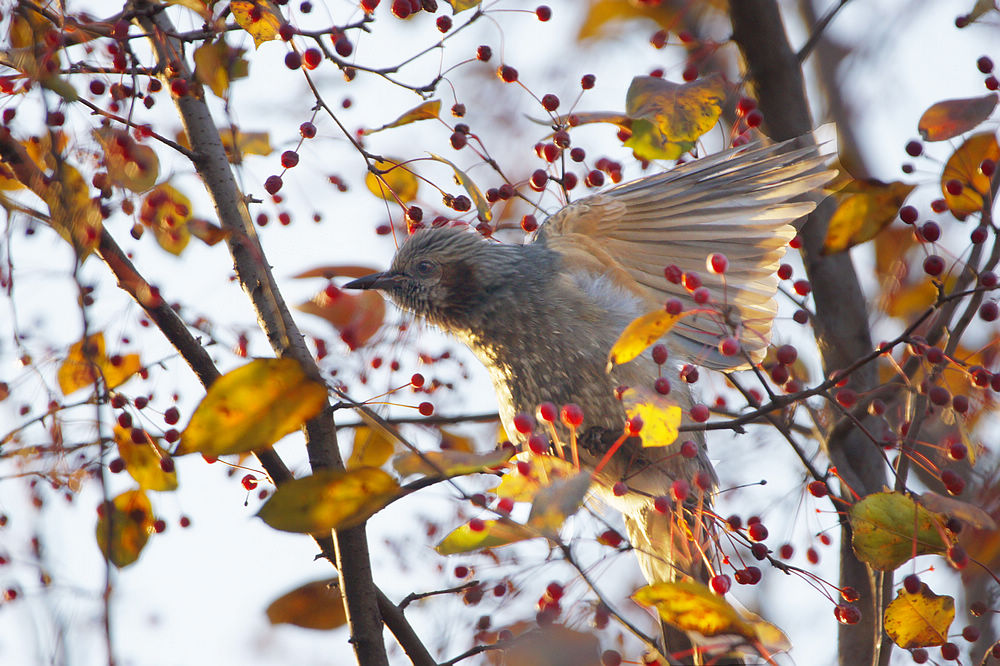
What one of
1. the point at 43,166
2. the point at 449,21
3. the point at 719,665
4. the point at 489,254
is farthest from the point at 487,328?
the point at 43,166

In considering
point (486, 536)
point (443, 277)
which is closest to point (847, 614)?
point (486, 536)

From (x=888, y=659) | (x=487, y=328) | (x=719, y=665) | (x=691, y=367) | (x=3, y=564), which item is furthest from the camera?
(x=487, y=328)

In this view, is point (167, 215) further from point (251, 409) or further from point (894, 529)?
point (894, 529)

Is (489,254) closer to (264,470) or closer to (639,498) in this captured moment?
(639,498)

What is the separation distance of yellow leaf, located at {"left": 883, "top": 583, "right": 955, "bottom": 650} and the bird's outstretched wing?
37.8 inches

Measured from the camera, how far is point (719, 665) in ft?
10.6

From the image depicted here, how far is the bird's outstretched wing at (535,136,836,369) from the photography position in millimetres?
3207

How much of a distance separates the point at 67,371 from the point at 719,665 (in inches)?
91.1

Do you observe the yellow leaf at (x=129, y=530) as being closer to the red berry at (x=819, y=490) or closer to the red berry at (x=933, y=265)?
the red berry at (x=819, y=490)

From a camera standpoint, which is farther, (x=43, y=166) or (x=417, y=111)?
(x=417, y=111)

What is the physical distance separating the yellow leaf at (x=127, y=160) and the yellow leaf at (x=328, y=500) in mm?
1062

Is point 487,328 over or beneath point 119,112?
beneath

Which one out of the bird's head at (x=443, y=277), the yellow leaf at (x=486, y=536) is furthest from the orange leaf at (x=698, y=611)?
the bird's head at (x=443, y=277)

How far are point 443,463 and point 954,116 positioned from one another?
1.85 meters
